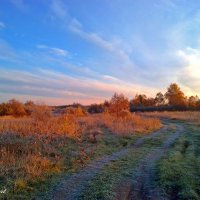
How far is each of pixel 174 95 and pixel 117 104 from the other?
57103mm

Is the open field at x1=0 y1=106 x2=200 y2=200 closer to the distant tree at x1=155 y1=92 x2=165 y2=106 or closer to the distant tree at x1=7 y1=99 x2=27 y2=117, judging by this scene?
the distant tree at x1=7 y1=99 x2=27 y2=117

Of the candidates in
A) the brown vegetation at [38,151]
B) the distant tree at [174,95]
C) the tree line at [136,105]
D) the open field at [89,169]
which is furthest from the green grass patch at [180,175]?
the distant tree at [174,95]

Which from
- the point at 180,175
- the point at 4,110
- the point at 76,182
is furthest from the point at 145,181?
the point at 4,110

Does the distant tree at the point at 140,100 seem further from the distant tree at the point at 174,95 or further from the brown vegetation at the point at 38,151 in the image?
the brown vegetation at the point at 38,151

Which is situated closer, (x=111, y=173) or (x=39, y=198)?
(x=39, y=198)

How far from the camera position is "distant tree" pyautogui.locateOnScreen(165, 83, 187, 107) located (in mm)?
91312

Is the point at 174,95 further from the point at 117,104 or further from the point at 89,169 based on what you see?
the point at 89,169

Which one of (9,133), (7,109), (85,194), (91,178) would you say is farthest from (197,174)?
(7,109)

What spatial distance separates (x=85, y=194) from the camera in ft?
29.3

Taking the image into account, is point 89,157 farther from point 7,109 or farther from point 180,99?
point 180,99

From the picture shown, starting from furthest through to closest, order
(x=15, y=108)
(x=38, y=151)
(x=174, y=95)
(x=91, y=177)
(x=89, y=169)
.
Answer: (x=174, y=95) → (x=15, y=108) → (x=38, y=151) → (x=89, y=169) → (x=91, y=177)

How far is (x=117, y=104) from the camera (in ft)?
137

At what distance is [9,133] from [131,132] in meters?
10.3

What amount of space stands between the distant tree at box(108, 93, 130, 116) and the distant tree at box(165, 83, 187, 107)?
4969 centimetres
